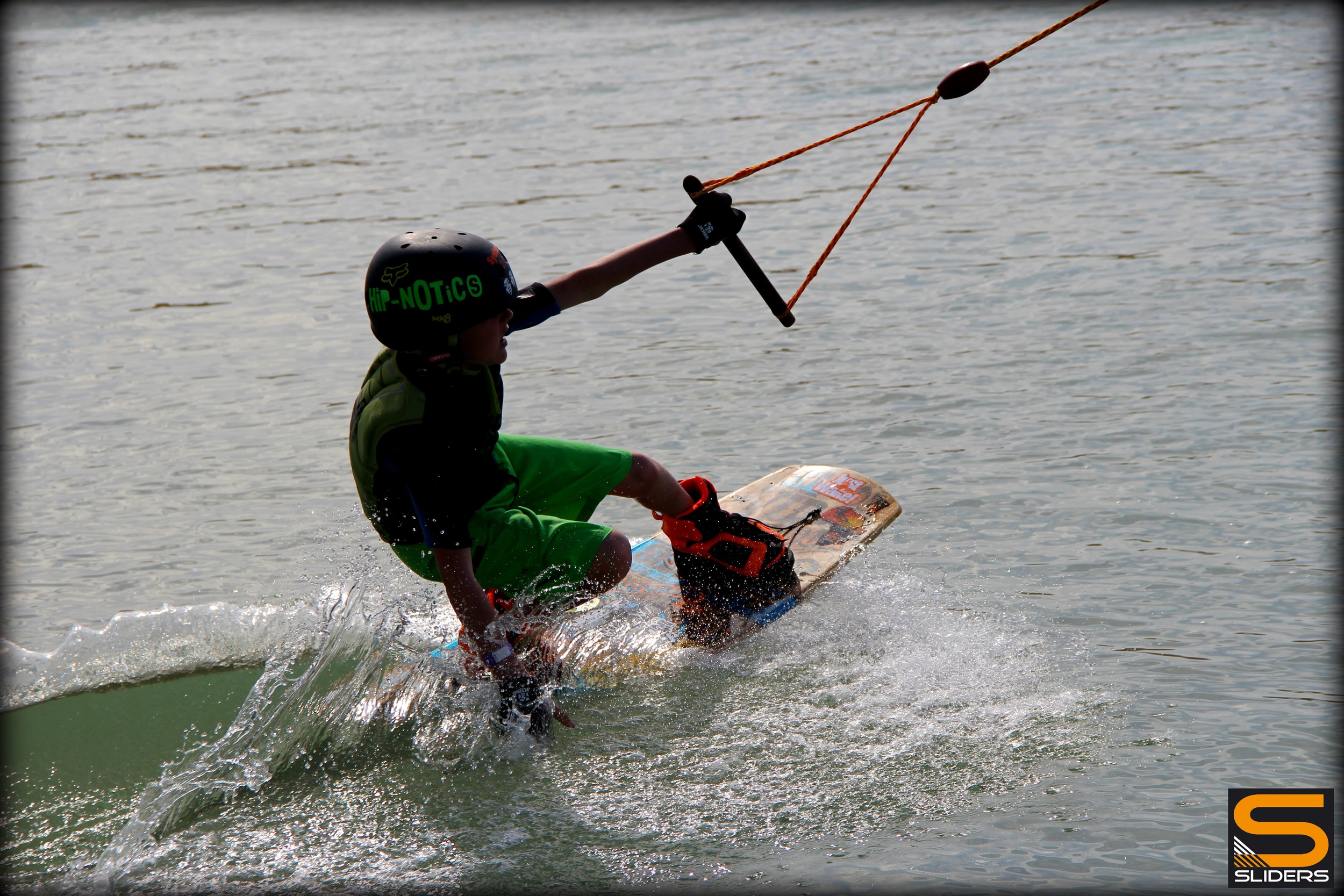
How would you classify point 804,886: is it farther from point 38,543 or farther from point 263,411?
point 263,411

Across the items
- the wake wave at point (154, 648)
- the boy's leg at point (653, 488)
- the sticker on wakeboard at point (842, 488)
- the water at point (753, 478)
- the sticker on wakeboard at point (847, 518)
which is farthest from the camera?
the sticker on wakeboard at point (842, 488)

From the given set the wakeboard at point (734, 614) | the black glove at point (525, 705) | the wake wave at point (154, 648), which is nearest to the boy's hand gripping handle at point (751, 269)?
the wakeboard at point (734, 614)

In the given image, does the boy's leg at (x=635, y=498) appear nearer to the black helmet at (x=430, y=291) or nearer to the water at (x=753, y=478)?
the water at (x=753, y=478)

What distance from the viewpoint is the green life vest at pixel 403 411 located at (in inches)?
144

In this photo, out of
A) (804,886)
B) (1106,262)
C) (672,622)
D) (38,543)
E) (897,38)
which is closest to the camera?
(804,886)

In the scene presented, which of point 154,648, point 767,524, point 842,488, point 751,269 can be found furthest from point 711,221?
point 154,648

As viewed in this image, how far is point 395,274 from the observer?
363 cm

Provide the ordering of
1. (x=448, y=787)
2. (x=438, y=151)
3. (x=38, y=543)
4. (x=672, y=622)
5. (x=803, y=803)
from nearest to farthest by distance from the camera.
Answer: (x=803, y=803)
(x=448, y=787)
(x=672, y=622)
(x=38, y=543)
(x=438, y=151)

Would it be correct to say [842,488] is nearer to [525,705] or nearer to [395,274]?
[525,705]

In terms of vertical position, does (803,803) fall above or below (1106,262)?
above

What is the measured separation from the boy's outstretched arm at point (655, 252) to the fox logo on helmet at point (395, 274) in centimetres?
64

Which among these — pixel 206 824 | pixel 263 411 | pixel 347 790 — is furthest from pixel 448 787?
pixel 263 411

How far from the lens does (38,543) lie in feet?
19.1

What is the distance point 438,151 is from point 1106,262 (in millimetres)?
8148
